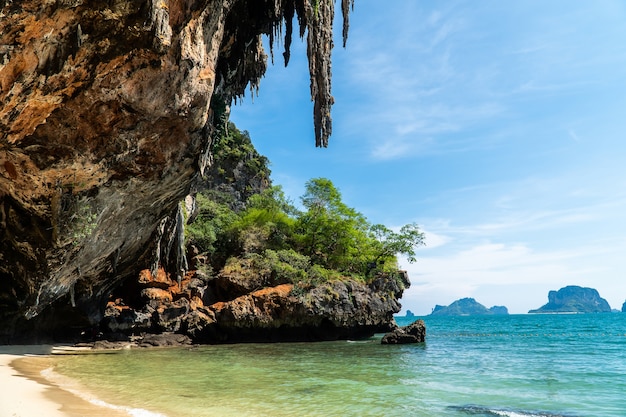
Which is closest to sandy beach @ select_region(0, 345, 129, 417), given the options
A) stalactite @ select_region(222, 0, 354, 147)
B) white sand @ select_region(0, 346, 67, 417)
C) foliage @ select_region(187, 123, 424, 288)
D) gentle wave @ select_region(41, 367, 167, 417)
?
white sand @ select_region(0, 346, 67, 417)

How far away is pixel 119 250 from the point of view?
14.2 m

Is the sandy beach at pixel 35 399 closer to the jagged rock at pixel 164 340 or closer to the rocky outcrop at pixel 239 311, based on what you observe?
the jagged rock at pixel 164 340

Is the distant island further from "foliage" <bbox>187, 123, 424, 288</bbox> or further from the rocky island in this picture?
the rocky island

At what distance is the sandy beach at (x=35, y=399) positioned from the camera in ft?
19.2

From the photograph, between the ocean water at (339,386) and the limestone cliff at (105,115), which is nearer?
the limestone cliff at (105,115)

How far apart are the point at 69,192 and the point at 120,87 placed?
338 cm

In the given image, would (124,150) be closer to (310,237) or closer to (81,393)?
(81,393)

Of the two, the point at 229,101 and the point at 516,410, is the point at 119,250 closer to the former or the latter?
the point at 229,101

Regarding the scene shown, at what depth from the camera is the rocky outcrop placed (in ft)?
70.9

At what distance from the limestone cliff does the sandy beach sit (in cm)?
309

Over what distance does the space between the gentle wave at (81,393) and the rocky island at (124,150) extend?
10.0 feet

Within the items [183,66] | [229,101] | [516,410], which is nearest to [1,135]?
[183,66]

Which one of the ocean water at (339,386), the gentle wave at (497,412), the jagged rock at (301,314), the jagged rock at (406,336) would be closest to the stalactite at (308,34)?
the ocean water at (339,386)

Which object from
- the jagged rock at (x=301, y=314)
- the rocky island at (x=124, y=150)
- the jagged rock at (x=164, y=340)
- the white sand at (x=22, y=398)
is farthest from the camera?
the jagged rock at (x=301, y=314)
